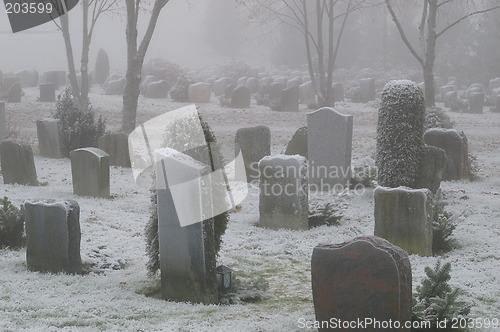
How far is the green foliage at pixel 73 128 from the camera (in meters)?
15.8

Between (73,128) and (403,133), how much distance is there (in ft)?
26.5

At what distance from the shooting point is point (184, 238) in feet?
21.3

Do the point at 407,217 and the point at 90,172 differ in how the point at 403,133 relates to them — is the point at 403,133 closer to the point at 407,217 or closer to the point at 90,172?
the point at 407,217

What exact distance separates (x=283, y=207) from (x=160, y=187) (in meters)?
3.78

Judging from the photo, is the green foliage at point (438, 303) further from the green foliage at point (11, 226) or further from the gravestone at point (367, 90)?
the gravestone at point (367, 90)

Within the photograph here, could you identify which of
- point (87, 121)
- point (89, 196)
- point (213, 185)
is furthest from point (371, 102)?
point (213, 185)

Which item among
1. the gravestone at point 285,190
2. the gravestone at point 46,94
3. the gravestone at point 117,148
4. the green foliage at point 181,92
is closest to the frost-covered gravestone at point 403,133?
the gravestone at point 285,190

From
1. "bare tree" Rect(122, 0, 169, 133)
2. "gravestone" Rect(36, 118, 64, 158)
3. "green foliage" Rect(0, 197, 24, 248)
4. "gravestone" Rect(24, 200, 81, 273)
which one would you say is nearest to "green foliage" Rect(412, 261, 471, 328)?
"gravestone" Rect(24, 200, 81, 273)

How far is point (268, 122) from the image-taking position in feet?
76.9

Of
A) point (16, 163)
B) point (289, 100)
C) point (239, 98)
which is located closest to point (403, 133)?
point (16, 163)

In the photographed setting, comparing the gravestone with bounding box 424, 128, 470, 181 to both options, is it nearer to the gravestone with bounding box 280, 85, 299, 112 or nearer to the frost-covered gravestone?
the frost-covered gravestone

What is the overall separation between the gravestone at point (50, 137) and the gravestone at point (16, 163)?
10.7ft

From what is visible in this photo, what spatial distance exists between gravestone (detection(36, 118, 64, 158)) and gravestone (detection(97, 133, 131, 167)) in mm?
1249

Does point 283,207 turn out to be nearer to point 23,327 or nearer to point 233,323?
point 233,323
